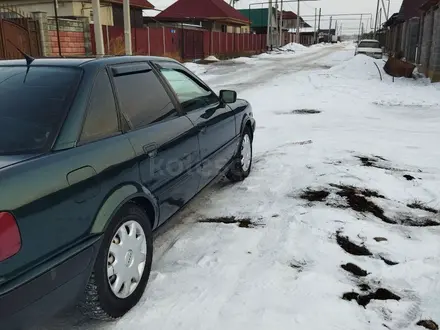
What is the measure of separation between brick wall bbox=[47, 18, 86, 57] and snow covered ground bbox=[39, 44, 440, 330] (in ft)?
44.2

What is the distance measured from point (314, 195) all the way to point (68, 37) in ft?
56.1

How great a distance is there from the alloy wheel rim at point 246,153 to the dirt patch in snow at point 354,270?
7.08ft

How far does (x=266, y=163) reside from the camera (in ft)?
19.3

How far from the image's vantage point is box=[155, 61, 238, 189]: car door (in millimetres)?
3756

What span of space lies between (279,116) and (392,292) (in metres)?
6.92

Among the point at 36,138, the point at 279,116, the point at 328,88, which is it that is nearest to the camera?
the point at 36,138

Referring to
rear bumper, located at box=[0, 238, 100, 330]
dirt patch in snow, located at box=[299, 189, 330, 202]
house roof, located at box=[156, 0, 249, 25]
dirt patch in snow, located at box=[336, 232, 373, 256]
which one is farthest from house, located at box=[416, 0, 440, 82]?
house roof, located at box=[156, 0, 249, 25]

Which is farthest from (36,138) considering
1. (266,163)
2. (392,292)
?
(266,163)

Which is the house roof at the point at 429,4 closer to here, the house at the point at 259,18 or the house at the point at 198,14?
the house at the point at 198,14

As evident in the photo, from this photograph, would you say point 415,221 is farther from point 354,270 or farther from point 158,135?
point 158,135

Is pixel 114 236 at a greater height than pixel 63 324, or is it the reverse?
pixel 114 236

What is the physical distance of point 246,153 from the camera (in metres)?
5.30

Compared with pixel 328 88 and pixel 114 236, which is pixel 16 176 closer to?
pixel 114 236

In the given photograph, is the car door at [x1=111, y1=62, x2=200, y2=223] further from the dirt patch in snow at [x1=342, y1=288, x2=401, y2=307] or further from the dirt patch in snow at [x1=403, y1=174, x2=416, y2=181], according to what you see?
the dirt patch in snow at [x1=403, y1=174, x2=416, y2=181]
